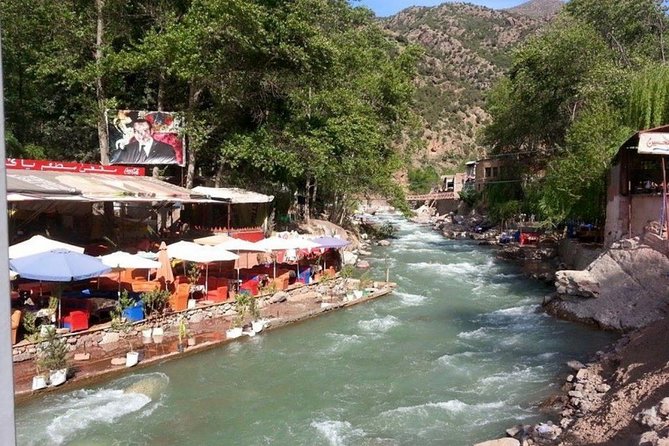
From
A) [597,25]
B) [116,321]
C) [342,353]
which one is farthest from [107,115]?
[597,25]

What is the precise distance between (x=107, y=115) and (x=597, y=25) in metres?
30.7

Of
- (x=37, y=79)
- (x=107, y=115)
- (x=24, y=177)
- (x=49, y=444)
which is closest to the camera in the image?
(x=49, y=444)

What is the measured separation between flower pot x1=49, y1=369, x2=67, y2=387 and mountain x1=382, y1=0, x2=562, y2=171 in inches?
3313

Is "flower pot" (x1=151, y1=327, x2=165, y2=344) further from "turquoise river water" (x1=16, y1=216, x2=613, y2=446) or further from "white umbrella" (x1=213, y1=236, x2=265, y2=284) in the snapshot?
"white umbrella" (x1=213, y1=236, x2=265, y2=284)

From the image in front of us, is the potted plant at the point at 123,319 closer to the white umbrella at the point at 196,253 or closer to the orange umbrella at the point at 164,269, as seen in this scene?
the orange umbrella at the point at 164,269

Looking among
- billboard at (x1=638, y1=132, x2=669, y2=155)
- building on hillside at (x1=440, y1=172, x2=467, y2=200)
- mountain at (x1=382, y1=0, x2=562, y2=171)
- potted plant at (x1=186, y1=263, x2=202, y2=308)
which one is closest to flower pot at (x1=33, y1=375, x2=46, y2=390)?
potted plant at (x1=186, y1=263, x2=202, y2=308)

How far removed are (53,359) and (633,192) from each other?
64.8ft

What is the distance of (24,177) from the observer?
52.8 feet

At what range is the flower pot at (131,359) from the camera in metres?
11.7

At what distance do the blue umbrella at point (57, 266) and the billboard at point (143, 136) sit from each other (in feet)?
38.0

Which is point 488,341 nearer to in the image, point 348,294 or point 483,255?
point 348,294

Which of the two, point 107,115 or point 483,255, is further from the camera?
point 483,255

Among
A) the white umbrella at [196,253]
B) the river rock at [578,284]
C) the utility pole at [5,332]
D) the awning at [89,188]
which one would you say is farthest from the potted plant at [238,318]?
the utility pole at [5,332]

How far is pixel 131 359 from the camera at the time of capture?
11.8m
